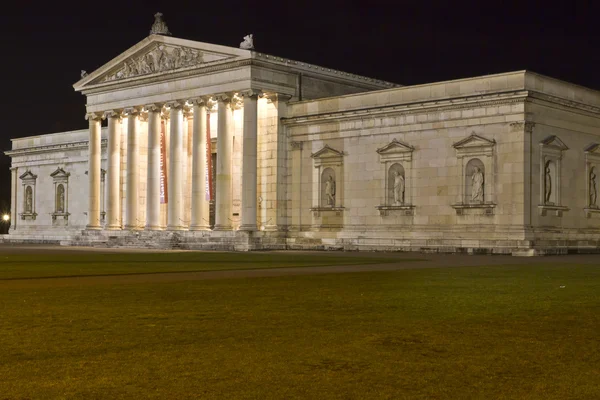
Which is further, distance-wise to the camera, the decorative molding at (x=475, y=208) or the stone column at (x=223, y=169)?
the stone column at (x=223, y=169)

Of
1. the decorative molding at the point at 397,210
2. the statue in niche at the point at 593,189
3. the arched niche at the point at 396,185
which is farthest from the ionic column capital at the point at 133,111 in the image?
the statue in niche at the point at 593,189

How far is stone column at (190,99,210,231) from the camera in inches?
3031

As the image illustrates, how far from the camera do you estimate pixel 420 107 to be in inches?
2665

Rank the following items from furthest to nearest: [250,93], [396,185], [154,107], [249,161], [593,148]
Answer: [154,107] < [249,161] < [250,93] < [396,185] < [593,148]

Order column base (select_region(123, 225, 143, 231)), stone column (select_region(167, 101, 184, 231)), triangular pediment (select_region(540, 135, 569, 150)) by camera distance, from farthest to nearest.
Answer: column base (select_region(123, 225, 143, 231))
stone column (select_region(167, 101, 184, 231))
triangular pediment (select_region(540, 135, 569, 150))

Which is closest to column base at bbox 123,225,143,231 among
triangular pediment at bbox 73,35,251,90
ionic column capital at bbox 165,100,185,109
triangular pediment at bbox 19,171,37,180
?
ionic column capital at bbox 165,100,185,109

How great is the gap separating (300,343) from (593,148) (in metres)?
56.2

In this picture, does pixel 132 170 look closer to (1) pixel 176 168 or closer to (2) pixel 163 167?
(2) pixel 163 167

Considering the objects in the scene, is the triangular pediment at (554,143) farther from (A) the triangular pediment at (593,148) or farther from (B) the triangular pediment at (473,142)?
(B) the triangular pediment at (473,142)

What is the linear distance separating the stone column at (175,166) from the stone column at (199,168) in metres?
2.37

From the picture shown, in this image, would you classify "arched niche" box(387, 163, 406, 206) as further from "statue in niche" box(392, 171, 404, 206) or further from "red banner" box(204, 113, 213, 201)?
"red banner" box(204, 113, 213, 201)

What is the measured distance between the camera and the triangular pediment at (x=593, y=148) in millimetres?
67500

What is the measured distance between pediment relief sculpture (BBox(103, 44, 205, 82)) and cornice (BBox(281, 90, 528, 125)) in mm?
9603

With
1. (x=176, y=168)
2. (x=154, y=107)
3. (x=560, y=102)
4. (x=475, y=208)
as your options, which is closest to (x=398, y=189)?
(x=475, y=208)
